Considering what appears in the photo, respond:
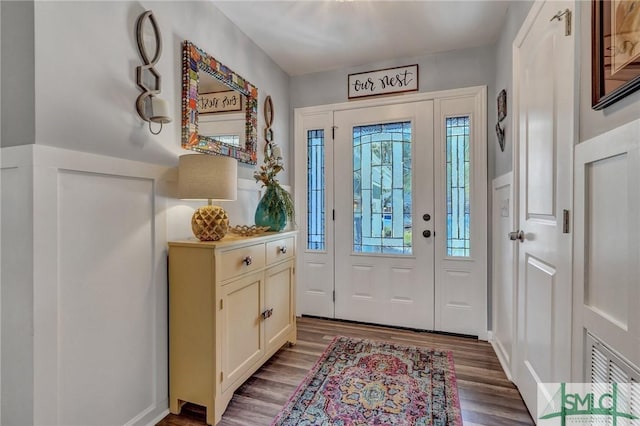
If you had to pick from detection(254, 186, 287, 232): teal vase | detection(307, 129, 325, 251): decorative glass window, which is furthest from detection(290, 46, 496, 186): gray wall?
detection(254, 186, 287, 232): teal vase

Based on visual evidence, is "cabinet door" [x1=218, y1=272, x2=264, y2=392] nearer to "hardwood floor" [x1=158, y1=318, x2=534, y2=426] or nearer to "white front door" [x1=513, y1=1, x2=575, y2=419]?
"hardwood floor" [x1=158, y1=318, x2=534, y2=426]

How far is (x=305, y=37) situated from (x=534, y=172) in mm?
1979

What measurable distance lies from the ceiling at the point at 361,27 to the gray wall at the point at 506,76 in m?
0.15

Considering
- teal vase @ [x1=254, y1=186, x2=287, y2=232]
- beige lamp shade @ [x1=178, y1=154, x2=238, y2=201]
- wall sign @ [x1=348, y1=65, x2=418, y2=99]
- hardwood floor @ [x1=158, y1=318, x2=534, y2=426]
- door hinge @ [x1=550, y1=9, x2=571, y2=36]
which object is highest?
wall sign @ [x1=348, y1=65, x2=418, y2=99]

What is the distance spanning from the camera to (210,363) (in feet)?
5.33

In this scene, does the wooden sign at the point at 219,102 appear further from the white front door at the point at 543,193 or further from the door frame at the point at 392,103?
the white front door at the point at 543,193

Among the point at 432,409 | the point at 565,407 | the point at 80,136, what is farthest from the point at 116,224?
the point at 565,407

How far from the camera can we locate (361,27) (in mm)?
2434

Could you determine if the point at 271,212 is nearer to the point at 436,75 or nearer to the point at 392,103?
the point at 392,103

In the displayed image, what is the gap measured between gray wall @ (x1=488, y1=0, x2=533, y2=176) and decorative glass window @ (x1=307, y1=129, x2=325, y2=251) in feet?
5.00

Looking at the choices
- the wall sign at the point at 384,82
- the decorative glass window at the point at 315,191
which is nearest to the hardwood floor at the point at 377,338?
the decorative glass window at the point at 315,191

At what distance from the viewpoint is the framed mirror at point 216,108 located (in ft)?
6.17

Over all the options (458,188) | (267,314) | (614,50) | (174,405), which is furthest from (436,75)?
(174,405)

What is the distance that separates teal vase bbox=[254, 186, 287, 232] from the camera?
2.32m
